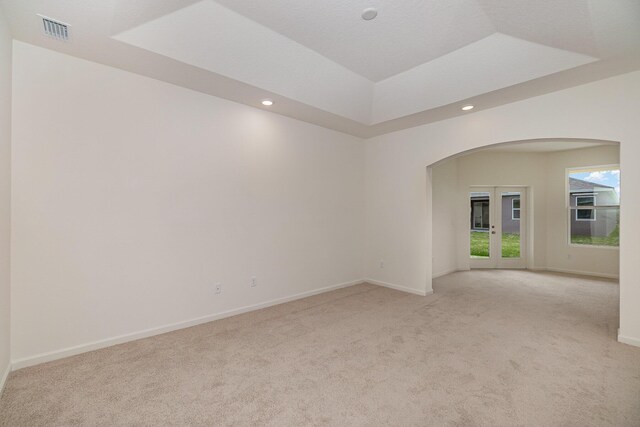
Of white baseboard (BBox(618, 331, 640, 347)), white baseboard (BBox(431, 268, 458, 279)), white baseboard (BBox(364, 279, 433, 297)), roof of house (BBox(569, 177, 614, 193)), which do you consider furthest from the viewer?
roof of house (BBox(569, 177, 614, 193))

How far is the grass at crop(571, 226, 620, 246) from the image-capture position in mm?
6136

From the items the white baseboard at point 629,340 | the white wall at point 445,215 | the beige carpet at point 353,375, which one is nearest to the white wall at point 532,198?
the white wall at point 445,215

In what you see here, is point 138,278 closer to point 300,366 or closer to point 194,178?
point 194,178

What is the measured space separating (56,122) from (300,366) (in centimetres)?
312

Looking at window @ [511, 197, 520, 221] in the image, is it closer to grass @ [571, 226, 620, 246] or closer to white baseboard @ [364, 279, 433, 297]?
grass @ [571, 226, 620, 246]

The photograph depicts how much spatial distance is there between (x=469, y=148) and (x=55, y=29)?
185 inches

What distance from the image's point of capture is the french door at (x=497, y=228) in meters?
7.09

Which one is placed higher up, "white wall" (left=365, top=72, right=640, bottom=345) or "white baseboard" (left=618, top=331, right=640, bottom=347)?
"white wall" (left=365, top=72, right=640, bottom=345)

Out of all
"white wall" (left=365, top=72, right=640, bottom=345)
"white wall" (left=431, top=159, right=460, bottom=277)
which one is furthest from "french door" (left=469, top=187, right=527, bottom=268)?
"white wall" (left=365, top=72, right=640, bottom=345)

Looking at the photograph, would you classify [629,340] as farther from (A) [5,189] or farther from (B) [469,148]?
(A) [5,189]

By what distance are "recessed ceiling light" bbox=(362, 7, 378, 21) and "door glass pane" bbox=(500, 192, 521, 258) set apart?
6284mm

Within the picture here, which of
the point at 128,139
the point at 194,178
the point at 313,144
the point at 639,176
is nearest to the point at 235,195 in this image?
the point at 194,178

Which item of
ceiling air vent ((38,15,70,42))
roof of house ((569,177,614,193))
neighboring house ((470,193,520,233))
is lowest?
neighboring house ((470,193,520,233))

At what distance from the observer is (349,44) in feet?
10.3
